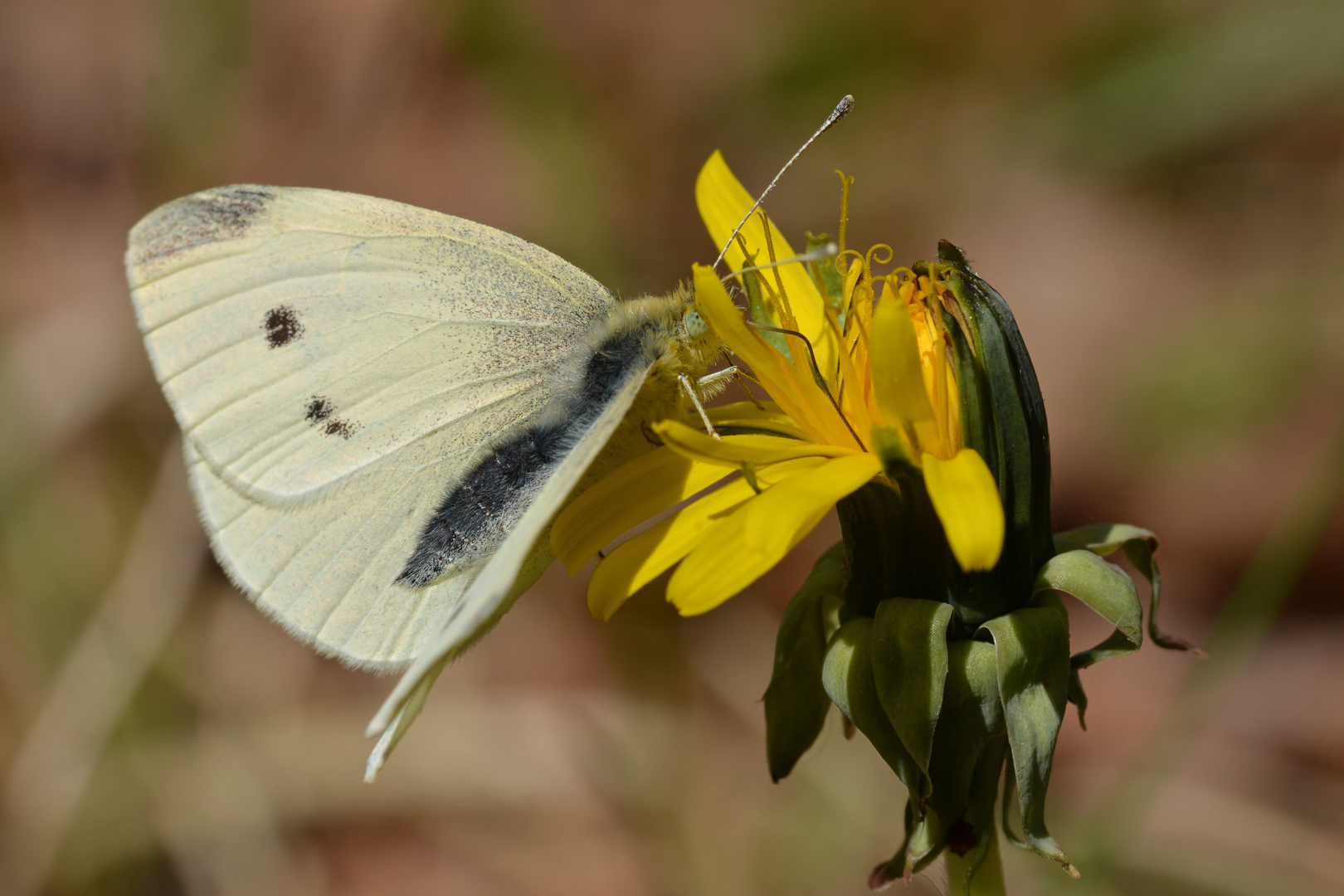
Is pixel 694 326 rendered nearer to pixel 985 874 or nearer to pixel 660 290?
pixel 985 874

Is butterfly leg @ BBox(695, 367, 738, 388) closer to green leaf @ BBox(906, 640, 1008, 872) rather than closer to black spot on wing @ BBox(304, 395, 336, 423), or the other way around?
green leaf @ BBox(906, 640, 1008, 872)

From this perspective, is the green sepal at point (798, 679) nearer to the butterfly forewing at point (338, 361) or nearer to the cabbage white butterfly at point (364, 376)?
the cabbage white butterfly at point (364, 376)

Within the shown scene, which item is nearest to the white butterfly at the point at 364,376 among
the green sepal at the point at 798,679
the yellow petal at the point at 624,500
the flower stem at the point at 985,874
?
the yellow petal at the point at 624,500

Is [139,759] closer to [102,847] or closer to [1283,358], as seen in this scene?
[102,847]

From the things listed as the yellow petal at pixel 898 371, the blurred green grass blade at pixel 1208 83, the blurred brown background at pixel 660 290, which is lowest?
the blurred brown background at pixel 660 290

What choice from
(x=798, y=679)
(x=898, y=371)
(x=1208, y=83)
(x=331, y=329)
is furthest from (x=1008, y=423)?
(x=1208, y=83)

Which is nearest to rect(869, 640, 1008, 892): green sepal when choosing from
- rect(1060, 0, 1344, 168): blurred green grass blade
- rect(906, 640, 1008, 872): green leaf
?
rect(906, 640, 1008, 872): green leaf
